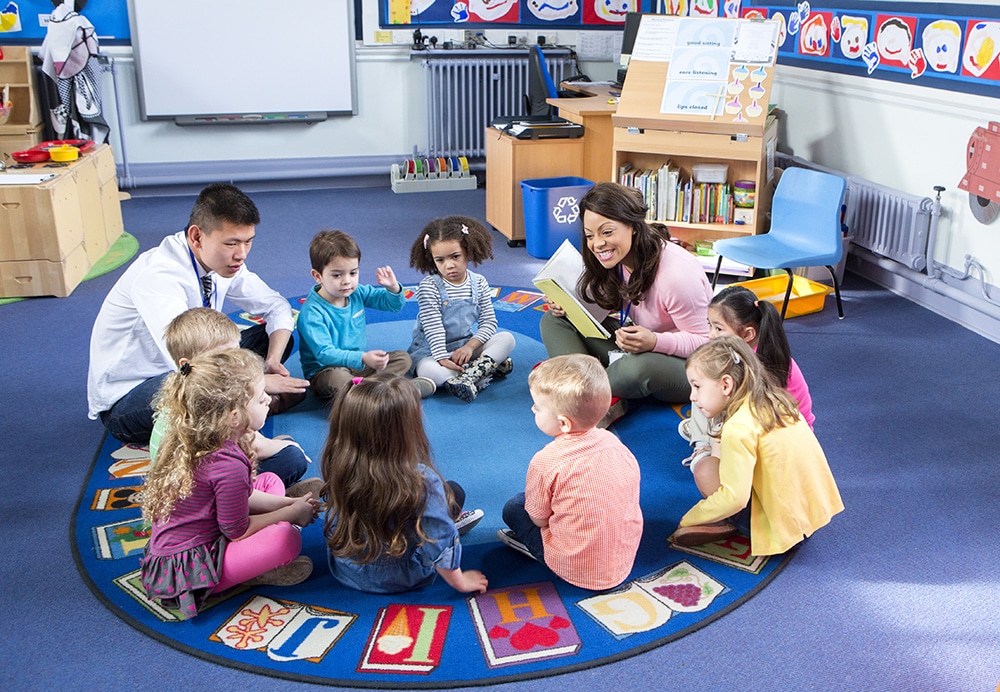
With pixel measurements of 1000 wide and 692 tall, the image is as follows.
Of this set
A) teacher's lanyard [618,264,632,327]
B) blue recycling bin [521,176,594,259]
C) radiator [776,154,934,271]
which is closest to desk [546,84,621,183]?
blue recycling bin [521,176,594,259]

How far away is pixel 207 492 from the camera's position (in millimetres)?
2152

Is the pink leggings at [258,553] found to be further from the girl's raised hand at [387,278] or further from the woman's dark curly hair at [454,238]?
the woman's dark curly hair at [454,238]

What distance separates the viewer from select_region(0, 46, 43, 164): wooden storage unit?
20.4 feet

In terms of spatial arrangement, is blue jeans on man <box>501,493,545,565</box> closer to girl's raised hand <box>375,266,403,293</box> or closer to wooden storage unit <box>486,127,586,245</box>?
girl's raised hand <box>375,266,403,293</box>

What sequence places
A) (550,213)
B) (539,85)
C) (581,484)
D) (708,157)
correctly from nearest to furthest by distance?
(581,484)
(708,157)
(550,213)
(539,85)

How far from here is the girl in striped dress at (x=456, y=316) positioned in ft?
11.3

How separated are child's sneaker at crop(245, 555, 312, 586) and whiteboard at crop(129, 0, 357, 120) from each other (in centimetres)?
534

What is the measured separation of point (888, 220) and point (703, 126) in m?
1.02

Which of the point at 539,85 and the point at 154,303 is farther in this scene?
the point at 539,85

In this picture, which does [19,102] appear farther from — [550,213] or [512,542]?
[512,542]

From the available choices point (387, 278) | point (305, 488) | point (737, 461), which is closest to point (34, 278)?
point (387, 278)

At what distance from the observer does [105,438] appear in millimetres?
3158

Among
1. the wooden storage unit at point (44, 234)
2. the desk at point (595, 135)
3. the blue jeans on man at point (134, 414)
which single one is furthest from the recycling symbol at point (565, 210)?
the blue jeans on man at point (134, 414)

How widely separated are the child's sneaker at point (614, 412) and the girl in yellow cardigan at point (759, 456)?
757 millimetres
